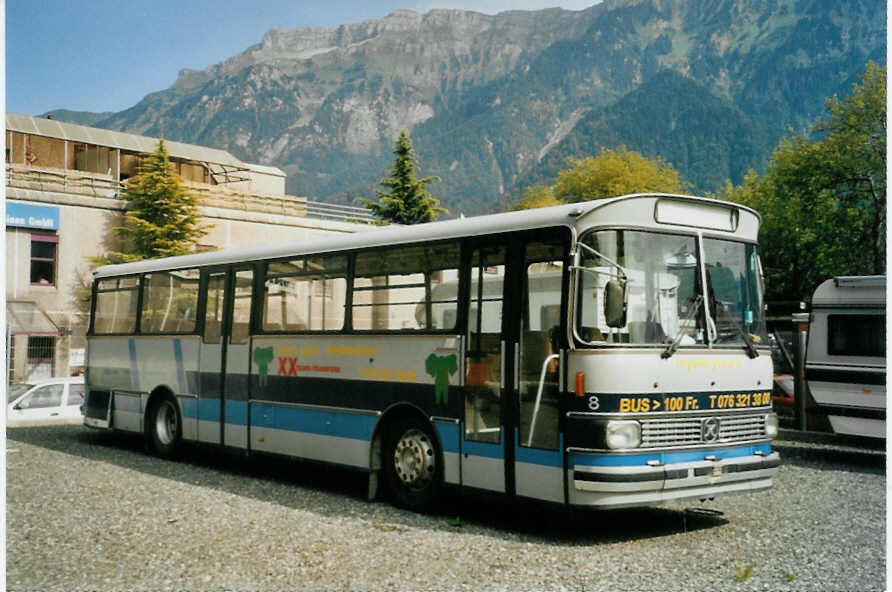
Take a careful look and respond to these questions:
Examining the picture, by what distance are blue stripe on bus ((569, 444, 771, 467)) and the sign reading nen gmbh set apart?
33259 mm

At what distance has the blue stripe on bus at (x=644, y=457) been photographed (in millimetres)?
8055

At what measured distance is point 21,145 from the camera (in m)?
49.7

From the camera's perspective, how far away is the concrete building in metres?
34.8

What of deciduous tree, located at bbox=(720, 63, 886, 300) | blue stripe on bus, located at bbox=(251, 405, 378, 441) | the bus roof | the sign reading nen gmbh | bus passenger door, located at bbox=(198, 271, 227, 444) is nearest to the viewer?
the bus roof

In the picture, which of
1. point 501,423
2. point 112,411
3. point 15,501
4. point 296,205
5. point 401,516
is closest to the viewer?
point 501,423

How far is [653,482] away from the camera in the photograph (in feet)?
26.7

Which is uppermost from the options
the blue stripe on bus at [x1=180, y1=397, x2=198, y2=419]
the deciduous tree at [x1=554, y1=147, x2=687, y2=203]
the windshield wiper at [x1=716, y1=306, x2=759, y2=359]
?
the deciduous tree at [x1=554, y1=147, x2=687, y2=203]

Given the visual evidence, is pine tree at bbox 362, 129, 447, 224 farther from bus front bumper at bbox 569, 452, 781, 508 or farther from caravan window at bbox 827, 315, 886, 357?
bus front bumper at bbox 569, 452, 781, 508

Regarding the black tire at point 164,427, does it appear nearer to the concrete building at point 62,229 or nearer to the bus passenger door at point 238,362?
the bus passenger door at point 238,362

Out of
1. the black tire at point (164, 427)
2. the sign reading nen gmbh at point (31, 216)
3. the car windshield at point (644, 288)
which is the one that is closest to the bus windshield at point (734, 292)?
the car windshield at point (644, 288)

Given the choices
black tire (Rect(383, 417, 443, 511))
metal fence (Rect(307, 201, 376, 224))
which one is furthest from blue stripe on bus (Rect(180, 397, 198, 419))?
metal fence (Rect(307, 201, 376, 224))

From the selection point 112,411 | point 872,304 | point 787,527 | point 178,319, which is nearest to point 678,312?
point 787,527

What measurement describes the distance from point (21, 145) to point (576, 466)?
159ft

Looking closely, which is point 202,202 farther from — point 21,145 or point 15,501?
point 15,501
